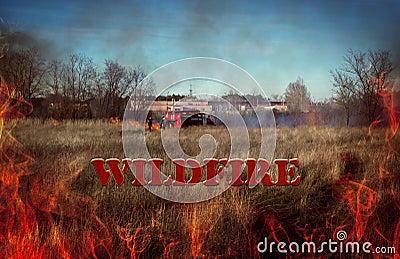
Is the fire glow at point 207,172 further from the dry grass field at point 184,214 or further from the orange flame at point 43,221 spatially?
the orange flame at point 43,221

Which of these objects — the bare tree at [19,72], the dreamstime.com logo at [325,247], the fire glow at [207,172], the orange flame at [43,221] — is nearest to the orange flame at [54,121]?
the bare tree at [19,72]

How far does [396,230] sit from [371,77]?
6483 millimetres

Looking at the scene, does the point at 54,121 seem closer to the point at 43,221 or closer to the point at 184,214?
the point at 43,221

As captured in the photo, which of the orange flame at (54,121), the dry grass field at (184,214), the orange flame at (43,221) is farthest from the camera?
the orange flame at (54,121)

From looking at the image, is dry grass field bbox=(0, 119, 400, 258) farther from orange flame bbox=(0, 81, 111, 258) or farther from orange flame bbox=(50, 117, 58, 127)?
orange flame bbox=(50, 117, 58, 127)

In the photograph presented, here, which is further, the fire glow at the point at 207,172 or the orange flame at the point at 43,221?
the fire glow at the point at 207,172

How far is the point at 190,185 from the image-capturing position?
16.0 feet

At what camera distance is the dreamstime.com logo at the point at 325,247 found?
10.3 ft

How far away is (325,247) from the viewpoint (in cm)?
329

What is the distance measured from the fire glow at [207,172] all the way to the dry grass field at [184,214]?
164 millimetres

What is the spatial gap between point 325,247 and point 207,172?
2577mm

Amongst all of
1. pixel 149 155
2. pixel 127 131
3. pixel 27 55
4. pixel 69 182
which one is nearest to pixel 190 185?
pixel 69 182

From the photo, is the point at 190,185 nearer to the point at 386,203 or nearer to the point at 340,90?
the point at 386,203

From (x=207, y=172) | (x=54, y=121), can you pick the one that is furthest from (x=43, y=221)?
(x=54, y=121)
